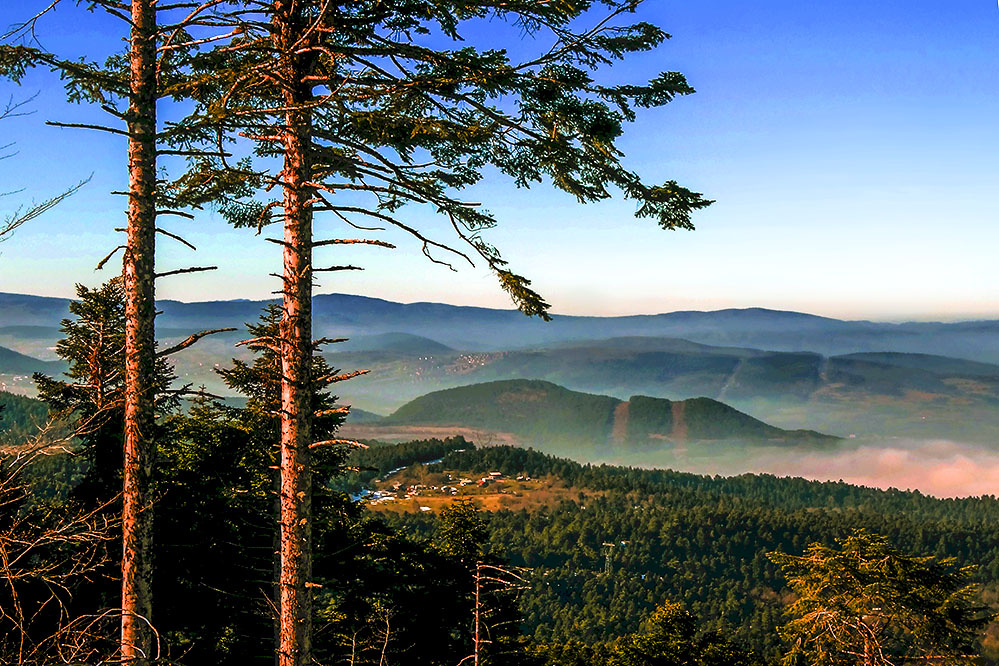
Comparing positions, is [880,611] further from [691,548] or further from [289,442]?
[691,548]

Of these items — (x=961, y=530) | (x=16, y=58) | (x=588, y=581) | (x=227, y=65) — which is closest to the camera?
(x=16, y=58)

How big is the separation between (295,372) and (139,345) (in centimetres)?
185

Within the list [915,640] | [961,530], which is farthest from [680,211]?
[961,530]

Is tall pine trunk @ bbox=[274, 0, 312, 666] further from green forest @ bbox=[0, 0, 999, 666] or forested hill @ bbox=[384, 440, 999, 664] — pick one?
forested hill @ bbox=[384, 440, 999, 664]

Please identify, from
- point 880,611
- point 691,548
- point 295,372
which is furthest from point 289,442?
point 691,548

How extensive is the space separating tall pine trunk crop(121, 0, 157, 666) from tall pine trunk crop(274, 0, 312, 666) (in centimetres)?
153

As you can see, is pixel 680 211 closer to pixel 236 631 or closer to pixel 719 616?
pixel 236 631

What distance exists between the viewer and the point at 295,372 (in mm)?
7480

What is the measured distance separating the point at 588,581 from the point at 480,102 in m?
161

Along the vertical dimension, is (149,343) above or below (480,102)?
below

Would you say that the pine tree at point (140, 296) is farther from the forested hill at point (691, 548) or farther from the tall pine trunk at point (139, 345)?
the forested hill at point (691, 548)

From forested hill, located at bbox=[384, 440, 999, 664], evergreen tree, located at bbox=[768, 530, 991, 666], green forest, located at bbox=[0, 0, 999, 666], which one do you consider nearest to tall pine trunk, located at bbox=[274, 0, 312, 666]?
green forest, located at bbox=[0, 0, 999, 666]

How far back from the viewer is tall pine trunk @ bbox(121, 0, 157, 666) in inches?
303

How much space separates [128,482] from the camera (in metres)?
7.80
